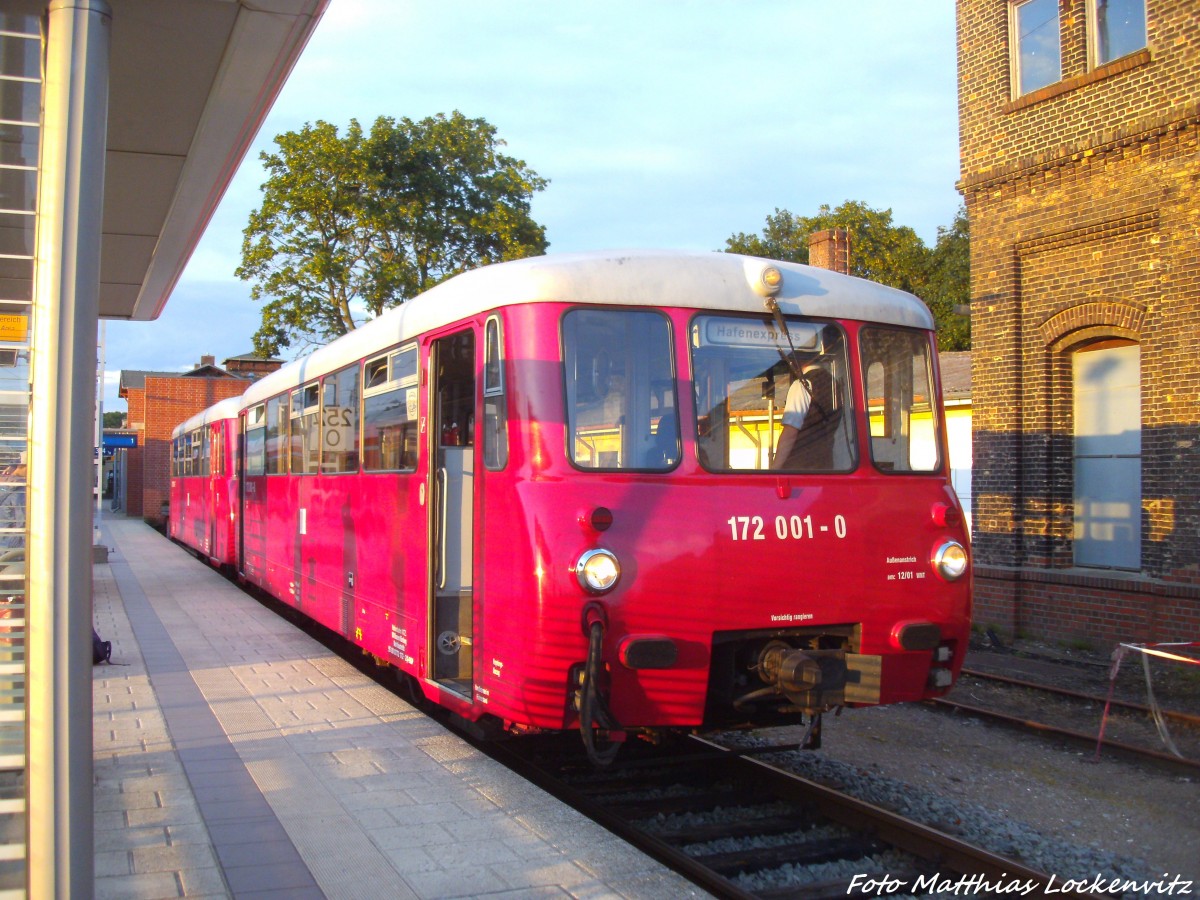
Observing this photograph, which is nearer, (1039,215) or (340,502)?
(340,502)

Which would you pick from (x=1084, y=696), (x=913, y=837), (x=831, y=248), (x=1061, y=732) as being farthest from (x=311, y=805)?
(x=831, y=248)

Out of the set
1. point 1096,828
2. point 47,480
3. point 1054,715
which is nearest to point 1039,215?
point 1054,715

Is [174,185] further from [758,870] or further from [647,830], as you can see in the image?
[758,870]

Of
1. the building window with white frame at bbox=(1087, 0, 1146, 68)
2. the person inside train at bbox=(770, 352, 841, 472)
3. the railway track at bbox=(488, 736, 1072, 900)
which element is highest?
the building window with white frame at bbox=(1087, 0, 1146, 68)

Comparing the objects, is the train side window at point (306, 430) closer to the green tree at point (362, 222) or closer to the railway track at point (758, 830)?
the railway track at point (758, 830)

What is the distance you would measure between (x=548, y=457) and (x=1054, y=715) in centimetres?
570

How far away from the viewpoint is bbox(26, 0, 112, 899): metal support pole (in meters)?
3.06

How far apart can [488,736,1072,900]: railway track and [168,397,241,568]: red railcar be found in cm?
1012

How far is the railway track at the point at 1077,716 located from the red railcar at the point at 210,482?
10.2m

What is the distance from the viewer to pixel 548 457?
555 cm

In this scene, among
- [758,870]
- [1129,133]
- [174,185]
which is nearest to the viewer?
[758,870]

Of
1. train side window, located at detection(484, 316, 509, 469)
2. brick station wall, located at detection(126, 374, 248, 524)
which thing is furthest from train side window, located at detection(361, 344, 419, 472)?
brick station wall, located at detection(126, 374, 248, 524)

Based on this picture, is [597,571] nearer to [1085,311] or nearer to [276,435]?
[276,435]

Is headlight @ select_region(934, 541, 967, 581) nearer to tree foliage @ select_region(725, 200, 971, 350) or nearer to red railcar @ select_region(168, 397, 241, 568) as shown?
red railcar @ select_region(168, 397, 241, 568)
